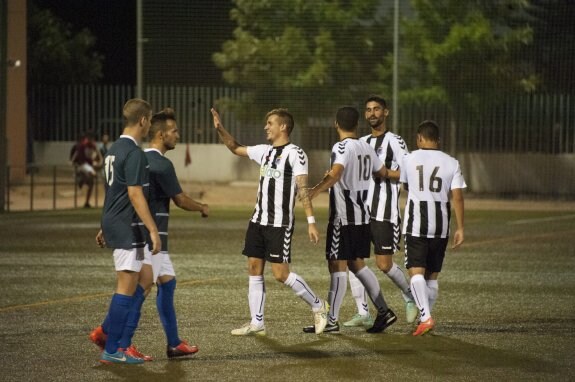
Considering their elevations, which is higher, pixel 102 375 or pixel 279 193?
pixel 279 193

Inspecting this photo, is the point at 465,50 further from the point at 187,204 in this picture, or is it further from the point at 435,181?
the point at 187,204

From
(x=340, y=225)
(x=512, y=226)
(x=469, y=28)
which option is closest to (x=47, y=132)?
(x=469, y=28)

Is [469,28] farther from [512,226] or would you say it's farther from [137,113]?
[137,113]

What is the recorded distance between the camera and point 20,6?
39625mm

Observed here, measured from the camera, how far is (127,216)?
8758 mm

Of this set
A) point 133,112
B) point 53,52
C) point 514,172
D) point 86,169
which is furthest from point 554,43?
point 133,112

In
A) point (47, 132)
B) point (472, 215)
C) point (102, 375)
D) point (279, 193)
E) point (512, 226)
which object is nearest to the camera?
point (102, 375)

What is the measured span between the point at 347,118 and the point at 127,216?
279 centimetres

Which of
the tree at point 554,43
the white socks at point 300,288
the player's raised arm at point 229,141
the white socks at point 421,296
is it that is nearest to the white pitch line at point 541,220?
the tree at point 554,43

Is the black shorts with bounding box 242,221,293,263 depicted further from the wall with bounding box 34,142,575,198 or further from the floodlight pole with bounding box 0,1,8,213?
the wall with bounding box 34,142,575,198

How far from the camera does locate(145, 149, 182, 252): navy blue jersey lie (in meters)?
9.30

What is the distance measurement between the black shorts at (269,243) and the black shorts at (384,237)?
1.24 metres

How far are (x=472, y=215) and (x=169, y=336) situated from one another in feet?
65.3

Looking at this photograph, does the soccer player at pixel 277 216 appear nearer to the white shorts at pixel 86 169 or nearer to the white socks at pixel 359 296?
the white socks at pixel 359 296
